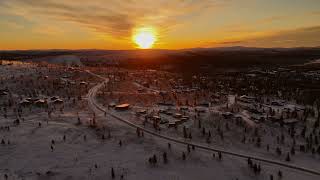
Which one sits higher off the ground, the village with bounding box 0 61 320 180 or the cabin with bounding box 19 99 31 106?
the cabin with bounding box 19 99 31 106

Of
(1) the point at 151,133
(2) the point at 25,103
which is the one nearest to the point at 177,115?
(1) the point at 151,133

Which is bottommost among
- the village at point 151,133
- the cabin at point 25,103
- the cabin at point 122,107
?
the village at point 151,133

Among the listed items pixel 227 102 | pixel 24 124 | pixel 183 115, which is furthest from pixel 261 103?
pixel 24 124

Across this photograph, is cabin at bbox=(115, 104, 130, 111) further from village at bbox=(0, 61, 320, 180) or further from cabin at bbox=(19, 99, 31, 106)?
cabin at bbox=(19, 99, 31, 106)

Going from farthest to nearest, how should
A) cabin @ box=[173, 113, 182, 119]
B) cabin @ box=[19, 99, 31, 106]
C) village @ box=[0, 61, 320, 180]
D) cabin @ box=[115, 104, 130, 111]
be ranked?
cabin @ box=[19, 99, 31, 106] → cabin @ box=[115, 104, 130, 111] → cabin @ box=[173, 113, 182, 119] → village @ box=[0, 61, 320, 180]

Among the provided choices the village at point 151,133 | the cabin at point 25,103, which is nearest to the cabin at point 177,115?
the village at point 151,133

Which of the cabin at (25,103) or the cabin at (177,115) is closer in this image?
the cabin at (177,115)

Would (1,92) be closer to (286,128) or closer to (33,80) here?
(33,80)

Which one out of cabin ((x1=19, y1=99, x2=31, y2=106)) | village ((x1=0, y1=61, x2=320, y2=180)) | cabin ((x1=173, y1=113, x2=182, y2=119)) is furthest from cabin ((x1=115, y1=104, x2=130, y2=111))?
cabin ((x1=19, y1=99, x2=31, y2=106))

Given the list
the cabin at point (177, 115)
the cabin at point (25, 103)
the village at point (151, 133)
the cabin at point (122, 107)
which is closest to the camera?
the village at point (151, 133)

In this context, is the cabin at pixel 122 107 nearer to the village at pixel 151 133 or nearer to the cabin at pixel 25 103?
the village at pixel 151 133

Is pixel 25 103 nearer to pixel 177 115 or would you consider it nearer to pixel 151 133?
pixel 151 133

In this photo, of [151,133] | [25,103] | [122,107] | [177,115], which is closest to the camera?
[151,133]

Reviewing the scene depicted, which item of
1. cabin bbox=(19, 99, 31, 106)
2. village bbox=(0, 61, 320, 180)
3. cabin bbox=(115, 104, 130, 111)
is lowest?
village bbox=(0, 61, 320, 180)
